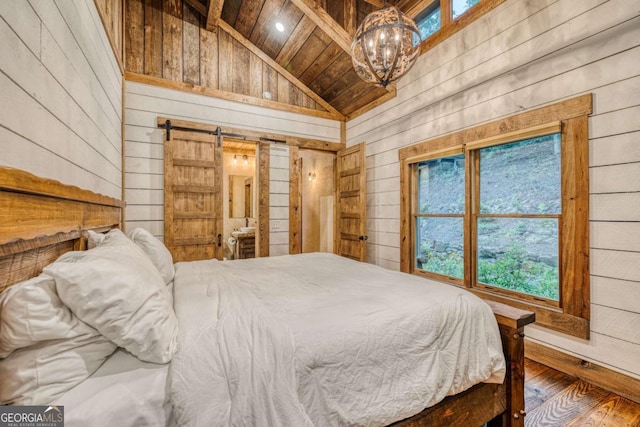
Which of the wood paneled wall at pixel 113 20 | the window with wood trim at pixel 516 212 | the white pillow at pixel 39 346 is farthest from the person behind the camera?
the wood paneled wall at pixel 113 20

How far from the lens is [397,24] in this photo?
5.90 feet

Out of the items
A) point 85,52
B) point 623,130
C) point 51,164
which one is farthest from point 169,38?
point 623,130

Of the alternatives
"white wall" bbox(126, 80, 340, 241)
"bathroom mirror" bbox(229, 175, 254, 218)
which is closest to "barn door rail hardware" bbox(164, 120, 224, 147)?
"white wall" bbox(126, 80, 340, 241)

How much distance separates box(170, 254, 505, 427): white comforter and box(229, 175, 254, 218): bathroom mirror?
4738mm

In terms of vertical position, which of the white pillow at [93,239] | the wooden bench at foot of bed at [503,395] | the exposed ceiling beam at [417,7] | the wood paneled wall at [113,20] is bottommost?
the wooden bench at foot of bed at [503,395]

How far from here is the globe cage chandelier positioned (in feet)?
5.96

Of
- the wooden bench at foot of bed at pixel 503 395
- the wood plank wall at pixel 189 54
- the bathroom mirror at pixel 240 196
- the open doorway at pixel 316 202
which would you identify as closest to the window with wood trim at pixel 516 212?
the wooden bench at foot of bed at pixel 503 395

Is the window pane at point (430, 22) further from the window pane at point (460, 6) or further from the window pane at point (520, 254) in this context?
the window pane at point (520, 254)

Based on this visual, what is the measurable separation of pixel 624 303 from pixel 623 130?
116 centimetres

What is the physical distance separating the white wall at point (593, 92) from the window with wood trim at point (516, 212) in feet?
0.29

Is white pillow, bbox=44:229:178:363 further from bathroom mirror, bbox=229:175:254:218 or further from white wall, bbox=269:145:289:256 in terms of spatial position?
bathroom mirror, bbox=229:175:254:218

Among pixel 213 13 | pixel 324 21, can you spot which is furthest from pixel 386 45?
pixel 213 13

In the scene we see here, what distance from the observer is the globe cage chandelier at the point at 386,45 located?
1.82 meters

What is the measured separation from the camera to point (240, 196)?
20.5ft
